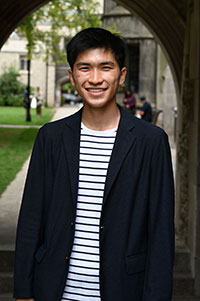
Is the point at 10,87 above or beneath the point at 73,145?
above

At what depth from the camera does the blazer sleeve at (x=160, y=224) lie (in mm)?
2547

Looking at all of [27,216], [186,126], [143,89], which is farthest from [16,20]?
[143,89]

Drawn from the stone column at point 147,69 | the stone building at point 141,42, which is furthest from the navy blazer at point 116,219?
the stone column at point 147,69

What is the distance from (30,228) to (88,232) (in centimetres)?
27

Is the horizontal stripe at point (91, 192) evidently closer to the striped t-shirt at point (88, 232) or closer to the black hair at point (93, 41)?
the striped t-shirt at point (88, 232)

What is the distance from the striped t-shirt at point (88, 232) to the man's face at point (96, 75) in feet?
0.69

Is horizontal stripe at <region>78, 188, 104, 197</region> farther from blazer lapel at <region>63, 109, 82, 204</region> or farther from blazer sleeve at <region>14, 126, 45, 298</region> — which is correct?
blazer sleeve at <region>14, 126, 45, 298</region>

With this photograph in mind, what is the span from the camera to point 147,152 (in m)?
2.57

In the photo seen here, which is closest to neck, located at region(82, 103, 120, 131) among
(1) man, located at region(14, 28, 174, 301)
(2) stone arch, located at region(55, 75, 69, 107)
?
(1) man, located at region(14, 28, 174, 301)

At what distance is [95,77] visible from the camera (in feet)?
8.29

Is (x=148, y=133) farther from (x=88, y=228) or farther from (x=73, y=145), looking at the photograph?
(x=88, y=228)

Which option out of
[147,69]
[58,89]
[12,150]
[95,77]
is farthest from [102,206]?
[58,89]

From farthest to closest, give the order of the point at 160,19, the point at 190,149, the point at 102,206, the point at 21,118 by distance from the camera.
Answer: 1. the point at 21,118
2. the point at 160,19
3. the point at 190,149
4. the point at 102,206

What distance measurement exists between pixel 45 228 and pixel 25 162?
39.5 feet
